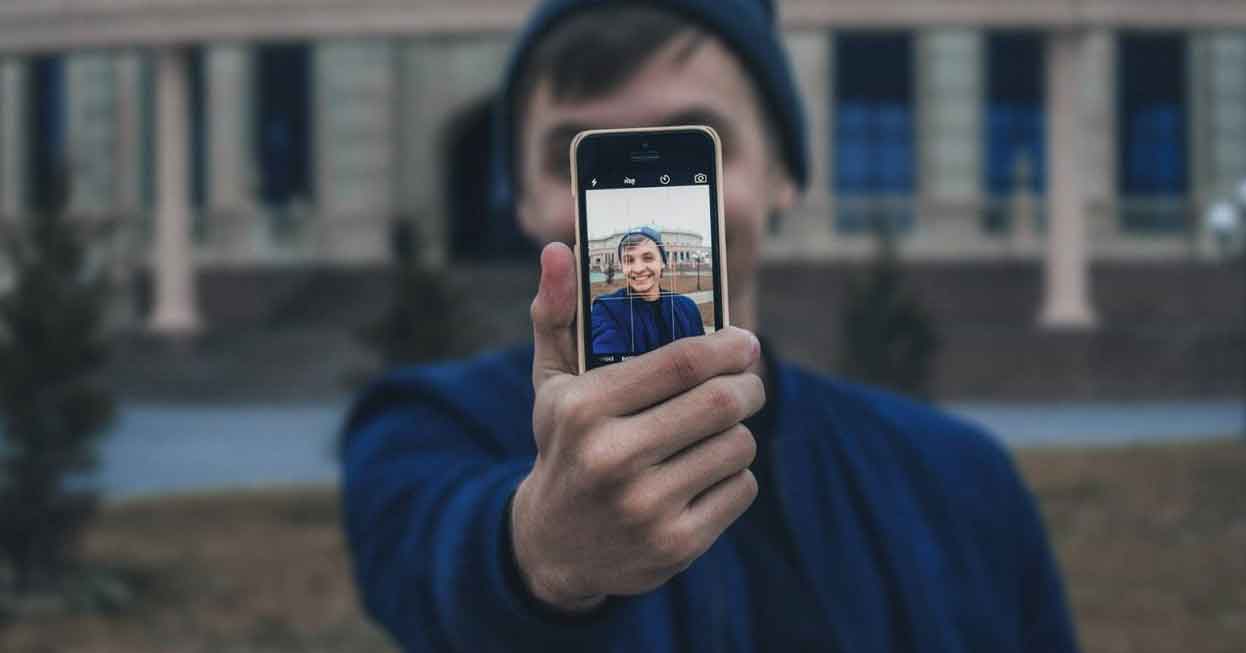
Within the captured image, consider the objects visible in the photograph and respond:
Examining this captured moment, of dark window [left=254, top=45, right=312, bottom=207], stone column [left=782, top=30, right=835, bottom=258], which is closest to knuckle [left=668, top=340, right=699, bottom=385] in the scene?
stone column [left=782, top=30, right=835, bottom=258]

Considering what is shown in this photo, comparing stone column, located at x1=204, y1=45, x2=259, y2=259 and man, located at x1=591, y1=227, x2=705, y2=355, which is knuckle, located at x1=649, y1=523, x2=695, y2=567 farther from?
stone column, located at x1=204, y1=45, x2=259, y2=259

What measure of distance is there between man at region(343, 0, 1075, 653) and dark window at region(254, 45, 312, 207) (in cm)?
2616

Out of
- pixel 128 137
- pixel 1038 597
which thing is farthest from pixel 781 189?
pixel 128 137

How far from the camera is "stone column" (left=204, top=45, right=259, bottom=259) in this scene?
85.8 feet

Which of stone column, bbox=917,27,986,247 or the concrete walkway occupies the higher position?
stone column, bbox=917,27,986,247

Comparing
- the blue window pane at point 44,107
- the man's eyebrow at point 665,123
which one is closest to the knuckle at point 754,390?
the man's eyebrow at point 665,123

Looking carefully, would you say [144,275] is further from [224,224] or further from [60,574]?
[60,574]

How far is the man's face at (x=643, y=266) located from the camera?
1.14 meters

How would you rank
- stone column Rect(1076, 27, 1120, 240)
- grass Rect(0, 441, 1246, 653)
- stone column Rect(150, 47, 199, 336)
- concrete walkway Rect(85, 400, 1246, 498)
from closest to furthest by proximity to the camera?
grass Rect(0, 441, 1246, 653)
concrete walkway Rect(85, 400, 1246, 498)
stone column Rect(150, 47, 199, 336)
stone column Rect(1076, 27, 1120, 240)

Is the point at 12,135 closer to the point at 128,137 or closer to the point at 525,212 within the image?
the point at 128,137

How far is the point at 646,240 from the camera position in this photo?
116 centimetres

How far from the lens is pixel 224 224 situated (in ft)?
85.2

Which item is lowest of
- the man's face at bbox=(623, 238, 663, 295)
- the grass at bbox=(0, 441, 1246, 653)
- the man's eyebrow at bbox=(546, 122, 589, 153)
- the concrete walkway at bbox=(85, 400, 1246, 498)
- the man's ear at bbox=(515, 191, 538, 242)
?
the concrete walkway at bbox=(85, 400, 1246, 498)

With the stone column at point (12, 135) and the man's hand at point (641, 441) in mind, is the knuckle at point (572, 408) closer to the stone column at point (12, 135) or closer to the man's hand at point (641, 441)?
the man's hand at point (641, 441)
